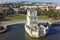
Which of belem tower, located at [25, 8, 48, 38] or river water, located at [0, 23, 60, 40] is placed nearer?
river water, located at [0, 23, 60, 40]

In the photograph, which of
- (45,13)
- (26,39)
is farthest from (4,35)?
(45,13)

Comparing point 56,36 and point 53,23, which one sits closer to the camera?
point 56,36

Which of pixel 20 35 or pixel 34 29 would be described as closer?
pixel 34 29

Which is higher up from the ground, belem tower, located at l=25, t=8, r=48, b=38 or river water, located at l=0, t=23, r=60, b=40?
belem tower, located at l=25, t=8, r=48, b=38

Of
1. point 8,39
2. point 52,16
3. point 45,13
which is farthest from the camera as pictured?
point 45,13

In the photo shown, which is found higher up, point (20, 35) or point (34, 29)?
point (34, 29)

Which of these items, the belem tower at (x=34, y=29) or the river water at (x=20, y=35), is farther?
the belem tower at (x=34, y=29)

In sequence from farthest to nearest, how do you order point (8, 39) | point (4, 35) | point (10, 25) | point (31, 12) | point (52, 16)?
point (52, 16)
point (10, 25)
point (31, 12)
point (4, 35)
point (8, 39)

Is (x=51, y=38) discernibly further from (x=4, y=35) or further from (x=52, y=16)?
(x=52, y=16)

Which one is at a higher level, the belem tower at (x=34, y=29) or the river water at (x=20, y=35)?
the belem tower at (x=34, y=29)

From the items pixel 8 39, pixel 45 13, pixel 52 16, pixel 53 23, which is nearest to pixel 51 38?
pixel 8 39

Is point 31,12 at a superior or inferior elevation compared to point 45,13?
superior
